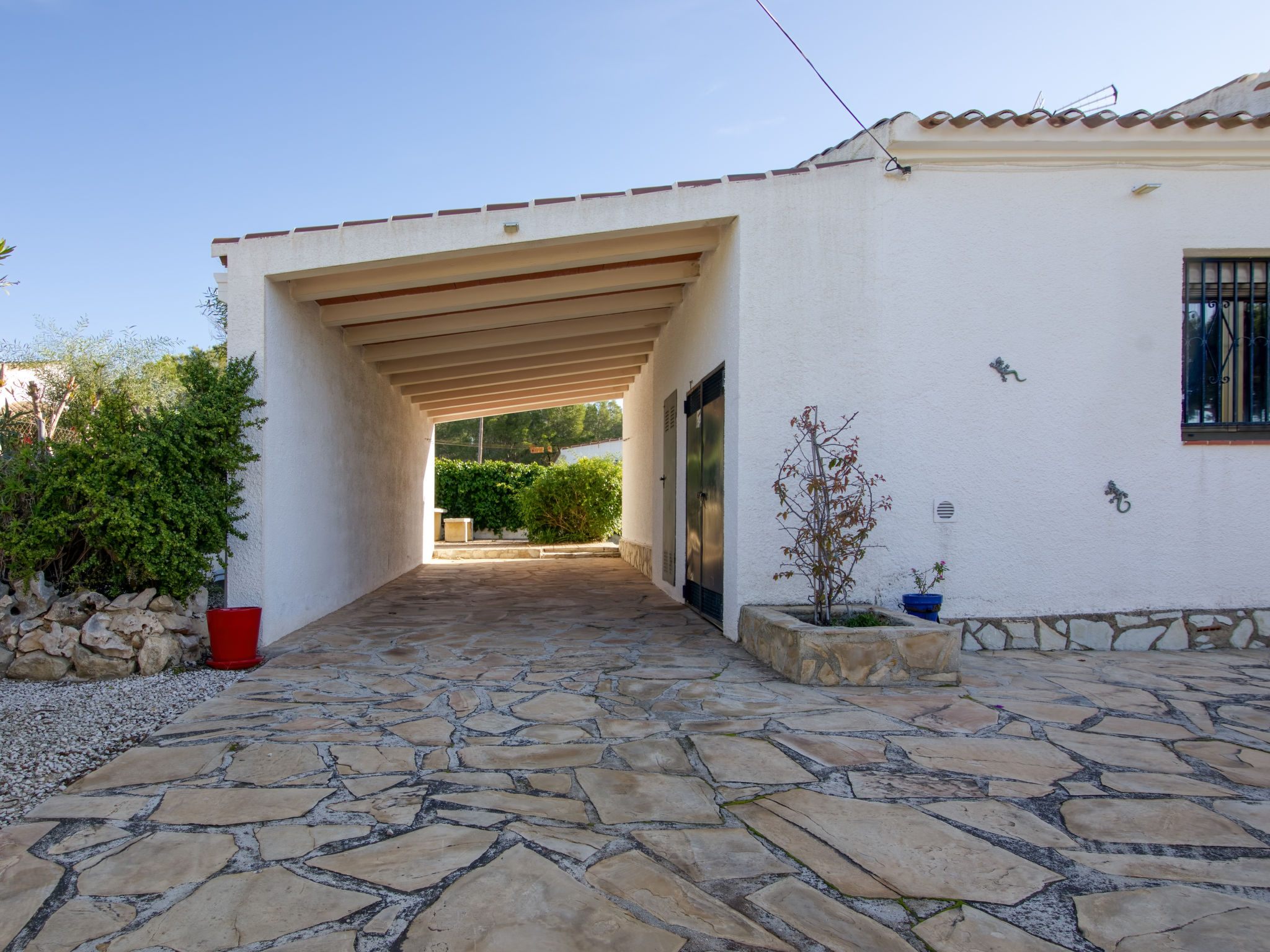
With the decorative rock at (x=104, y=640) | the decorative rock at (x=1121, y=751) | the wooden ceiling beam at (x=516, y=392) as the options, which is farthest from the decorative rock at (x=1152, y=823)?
the wooden ceiling beam at (x=516, y=392)

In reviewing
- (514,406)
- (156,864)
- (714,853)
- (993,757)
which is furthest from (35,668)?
(514,406)

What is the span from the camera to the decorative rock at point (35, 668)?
4.40 m

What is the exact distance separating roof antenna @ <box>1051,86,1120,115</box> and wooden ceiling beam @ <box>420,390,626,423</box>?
27.6 feet

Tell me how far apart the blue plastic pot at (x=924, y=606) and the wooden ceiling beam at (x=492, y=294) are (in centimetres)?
352

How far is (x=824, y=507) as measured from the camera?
491cm

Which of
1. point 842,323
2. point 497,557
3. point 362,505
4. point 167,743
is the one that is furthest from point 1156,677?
point 497,557

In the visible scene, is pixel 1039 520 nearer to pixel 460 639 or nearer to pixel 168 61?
pixel 460 639

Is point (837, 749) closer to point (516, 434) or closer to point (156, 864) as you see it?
point (156, 864)

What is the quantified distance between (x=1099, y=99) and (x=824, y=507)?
166 inches

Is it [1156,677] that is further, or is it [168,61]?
[168,61]

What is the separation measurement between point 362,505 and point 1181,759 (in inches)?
302

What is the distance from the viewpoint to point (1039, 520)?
5578 millimetres

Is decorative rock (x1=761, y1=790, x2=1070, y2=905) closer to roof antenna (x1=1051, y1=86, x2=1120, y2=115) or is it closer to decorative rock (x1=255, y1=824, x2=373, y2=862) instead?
decorative rock (x1=255, y1=824, x2=373, y2=862)

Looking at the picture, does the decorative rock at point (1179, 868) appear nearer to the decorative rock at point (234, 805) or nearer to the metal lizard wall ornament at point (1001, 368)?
the decorative rock at point (234, 805)
